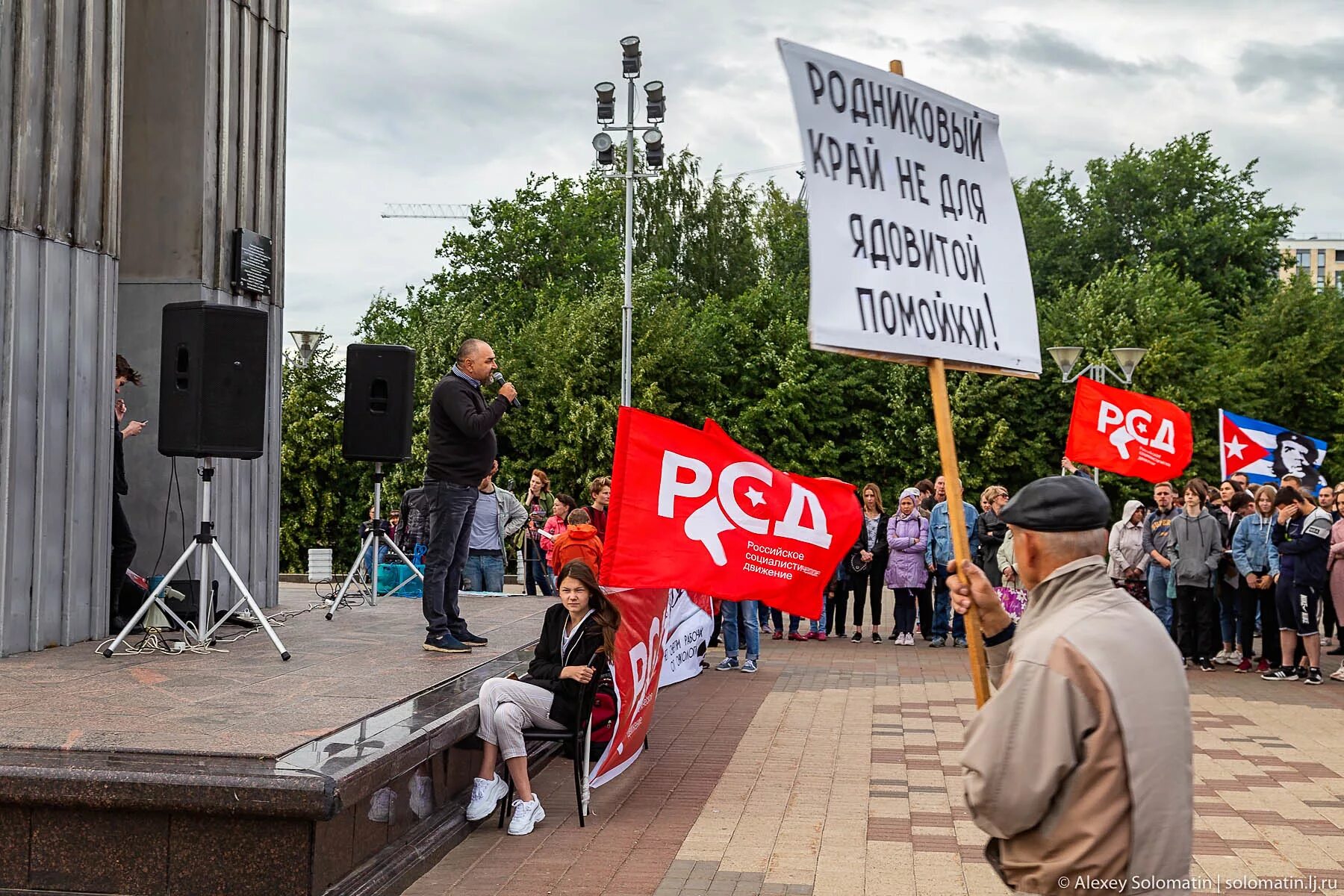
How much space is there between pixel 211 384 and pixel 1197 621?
10932 mm

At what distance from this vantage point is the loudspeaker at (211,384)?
30.9ft

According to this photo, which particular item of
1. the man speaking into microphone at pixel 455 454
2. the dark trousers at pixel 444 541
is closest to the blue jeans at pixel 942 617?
the dark trousers at pixel 444 541

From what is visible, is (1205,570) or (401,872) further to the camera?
(1205,570)

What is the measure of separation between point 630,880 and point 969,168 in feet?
12.0

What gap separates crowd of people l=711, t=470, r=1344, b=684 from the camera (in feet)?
46.3

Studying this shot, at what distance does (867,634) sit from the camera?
19453 mm

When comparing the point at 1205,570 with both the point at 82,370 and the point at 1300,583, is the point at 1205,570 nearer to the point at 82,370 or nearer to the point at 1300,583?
the point at 1300,583

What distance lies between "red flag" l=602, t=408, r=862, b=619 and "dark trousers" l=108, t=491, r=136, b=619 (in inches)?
186

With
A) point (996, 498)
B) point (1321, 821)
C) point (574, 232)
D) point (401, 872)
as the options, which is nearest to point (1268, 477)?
point (996, 498)

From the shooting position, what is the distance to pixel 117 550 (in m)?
10.5

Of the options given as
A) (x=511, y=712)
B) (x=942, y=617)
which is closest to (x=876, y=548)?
(x=942, y=617)

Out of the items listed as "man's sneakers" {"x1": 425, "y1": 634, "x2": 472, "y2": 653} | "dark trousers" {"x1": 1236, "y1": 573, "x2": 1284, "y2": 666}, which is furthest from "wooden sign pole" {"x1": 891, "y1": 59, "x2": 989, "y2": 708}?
"dark trousers" {"x1": 1236, "y1": 573, "x2": 1284, "y2": 666}

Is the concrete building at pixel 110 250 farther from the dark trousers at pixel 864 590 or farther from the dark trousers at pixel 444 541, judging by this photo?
the dark trousers at pixel 864 590

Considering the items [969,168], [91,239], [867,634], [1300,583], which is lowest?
[867,634]
